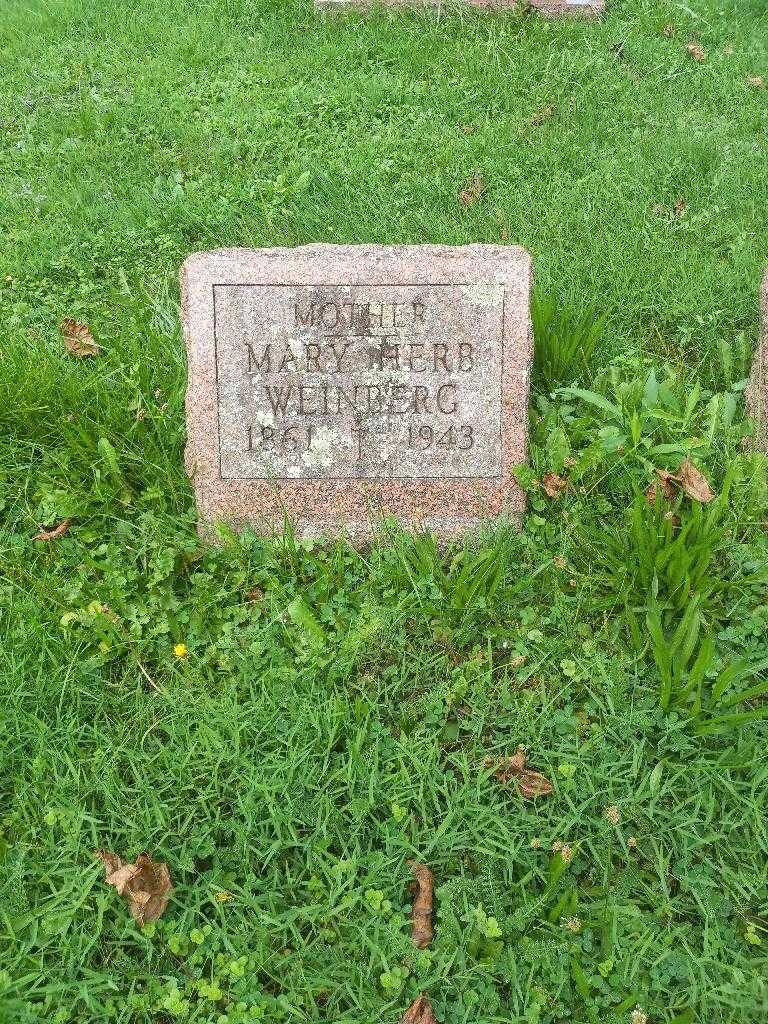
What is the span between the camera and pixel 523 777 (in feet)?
7.30

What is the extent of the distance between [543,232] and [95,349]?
79.3 inches

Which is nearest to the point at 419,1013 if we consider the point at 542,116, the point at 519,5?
the point at 542,116

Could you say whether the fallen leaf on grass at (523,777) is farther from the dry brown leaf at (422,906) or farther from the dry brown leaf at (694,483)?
the dry brown leaf at (694,483)

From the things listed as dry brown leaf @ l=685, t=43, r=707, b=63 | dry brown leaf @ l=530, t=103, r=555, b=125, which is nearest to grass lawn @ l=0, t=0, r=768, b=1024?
dry brown leaf @ l=530, t=103, r=555, b=125

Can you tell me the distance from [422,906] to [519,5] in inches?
210

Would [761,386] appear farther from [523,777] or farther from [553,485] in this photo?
[523,777]

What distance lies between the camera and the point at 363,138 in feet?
14.9

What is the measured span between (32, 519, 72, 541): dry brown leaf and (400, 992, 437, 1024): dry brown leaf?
178cm

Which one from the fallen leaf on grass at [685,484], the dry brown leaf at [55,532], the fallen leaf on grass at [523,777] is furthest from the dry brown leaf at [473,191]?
the fallen leaf on grass at [523,777]

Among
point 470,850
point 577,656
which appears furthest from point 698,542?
point 470,850

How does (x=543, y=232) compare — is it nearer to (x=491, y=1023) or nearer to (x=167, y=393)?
(x=167, y=393)

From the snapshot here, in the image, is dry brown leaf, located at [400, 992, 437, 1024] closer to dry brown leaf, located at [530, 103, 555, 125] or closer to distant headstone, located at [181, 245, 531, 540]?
distant headstone, located at [181, 245, 531, 540]

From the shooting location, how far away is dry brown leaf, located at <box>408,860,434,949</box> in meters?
1.99

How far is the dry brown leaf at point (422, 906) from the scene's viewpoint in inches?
78.3
